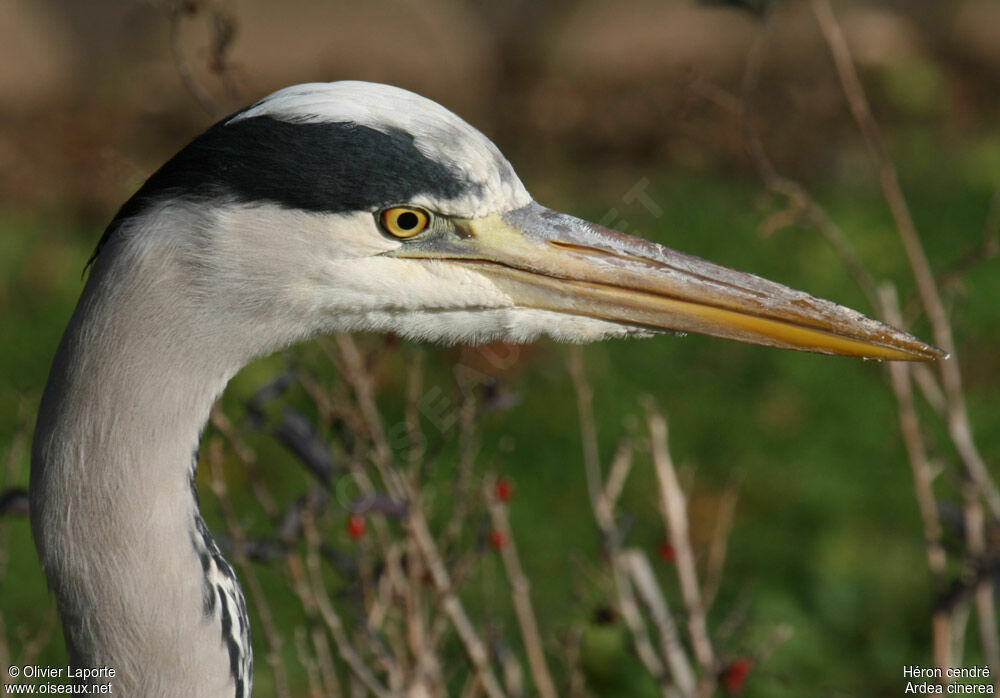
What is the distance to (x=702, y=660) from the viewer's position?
7.68ft

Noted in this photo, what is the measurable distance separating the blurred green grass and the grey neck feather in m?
1.60

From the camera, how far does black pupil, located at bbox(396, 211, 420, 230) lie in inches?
66.3

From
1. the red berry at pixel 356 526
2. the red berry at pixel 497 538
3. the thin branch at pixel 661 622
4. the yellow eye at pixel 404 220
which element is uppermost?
the yellow eye at pixel 404 220

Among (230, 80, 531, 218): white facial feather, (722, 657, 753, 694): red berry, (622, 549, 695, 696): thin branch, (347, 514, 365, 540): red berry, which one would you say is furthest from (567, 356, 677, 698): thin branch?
(230, 80, 531, 218): white facial feather

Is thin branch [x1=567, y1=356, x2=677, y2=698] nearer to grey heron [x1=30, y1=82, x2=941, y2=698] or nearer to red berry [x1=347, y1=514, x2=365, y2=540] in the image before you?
red berry [x1=347, y1=514, x2=365, y2=540]

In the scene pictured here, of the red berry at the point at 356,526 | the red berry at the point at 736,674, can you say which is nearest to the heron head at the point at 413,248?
the red berry at the point at 356,526

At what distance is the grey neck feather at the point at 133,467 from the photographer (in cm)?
159

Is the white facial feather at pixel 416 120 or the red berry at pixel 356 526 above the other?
the white facial feather at pixel 416 120

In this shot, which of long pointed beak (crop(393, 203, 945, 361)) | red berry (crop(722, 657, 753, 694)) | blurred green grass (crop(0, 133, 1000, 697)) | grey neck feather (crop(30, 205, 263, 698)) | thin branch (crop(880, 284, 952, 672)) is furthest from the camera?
blurred green grass (crop(0, 133, 1000, 697))

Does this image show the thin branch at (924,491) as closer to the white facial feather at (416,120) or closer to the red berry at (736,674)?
the red berry at (736,674)

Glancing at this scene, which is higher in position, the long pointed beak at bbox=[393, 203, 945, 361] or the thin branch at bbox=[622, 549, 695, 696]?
the long pointed beak at bbox=[393, 203, 945, 361]

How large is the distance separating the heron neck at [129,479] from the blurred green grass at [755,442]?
160 centimetres

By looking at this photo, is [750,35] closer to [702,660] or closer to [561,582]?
[561,582]

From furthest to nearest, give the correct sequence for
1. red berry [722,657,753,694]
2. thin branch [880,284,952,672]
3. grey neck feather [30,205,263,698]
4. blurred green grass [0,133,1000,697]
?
blurred green grass [0,133,1000,697] < thin branch [880,284,952,672] < red berry [722,657,753,694] < grey neck feather [30,205,263,698]
